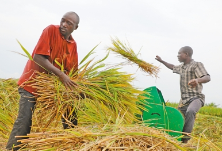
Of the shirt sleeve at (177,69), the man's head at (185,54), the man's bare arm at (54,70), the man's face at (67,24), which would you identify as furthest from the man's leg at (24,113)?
the shirt sleeve at (177,69)

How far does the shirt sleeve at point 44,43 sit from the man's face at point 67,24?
0.15 metres

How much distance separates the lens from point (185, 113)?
4562 millimetres

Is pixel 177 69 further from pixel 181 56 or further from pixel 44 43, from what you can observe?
pixel 44 43

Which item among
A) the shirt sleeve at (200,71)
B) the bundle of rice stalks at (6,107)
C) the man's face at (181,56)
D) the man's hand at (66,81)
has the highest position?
the man's face at (181,56)

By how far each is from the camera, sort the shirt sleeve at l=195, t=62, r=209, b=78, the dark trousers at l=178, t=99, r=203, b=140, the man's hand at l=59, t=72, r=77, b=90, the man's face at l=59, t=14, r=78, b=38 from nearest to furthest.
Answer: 1. the man's hand at l=59, t=72, r=77, b=90
2. the man's face at l=59, t=14, r=78, b=38
3. the dark trousers at l=178, t=99, r=203, b=140
4. the shirt sleeve at l=195, t=62, r=209, b=78

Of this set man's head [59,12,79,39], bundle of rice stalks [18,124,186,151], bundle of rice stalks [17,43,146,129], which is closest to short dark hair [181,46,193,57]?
bundle of rice stalks [17,43,146,129]

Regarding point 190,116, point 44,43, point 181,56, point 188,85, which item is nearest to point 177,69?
point 181,56

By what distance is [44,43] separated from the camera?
2.72m

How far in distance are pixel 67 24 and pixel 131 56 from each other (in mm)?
1778

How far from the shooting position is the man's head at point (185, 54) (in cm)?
499

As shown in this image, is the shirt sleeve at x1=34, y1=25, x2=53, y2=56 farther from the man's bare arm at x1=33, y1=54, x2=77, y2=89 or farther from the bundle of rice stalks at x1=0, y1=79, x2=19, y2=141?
the bundle of rice stalks at x1=0, y1=79, x2=19, y2=141

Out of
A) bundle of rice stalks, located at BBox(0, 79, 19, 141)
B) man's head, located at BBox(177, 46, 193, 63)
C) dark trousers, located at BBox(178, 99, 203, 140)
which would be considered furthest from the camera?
man's head, located at BBox(177, 46, 193, 63)

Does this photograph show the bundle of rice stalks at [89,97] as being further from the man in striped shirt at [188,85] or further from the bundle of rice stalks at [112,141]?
the man in striped shirt at [188,85]

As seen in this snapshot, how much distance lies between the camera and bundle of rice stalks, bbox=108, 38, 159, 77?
14.7 feet
